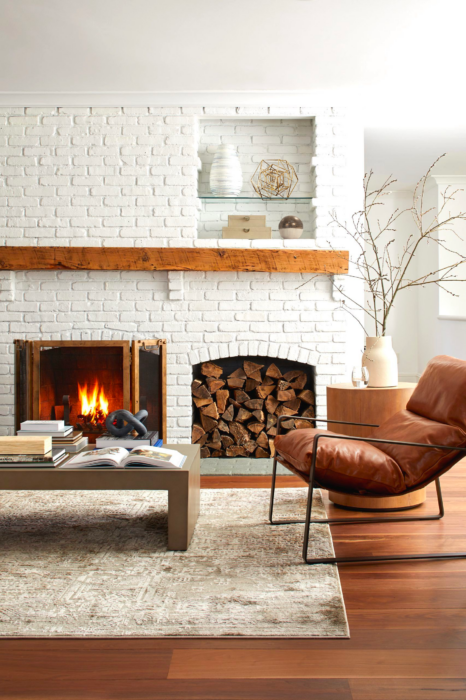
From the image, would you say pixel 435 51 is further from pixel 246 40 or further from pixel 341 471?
pixel 341 471

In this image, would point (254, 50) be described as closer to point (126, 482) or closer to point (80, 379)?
point (80, 379)

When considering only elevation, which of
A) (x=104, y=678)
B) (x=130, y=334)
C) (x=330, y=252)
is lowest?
(x=104, y=678)

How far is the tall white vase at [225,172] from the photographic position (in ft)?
13.7

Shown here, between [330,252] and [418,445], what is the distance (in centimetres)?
210

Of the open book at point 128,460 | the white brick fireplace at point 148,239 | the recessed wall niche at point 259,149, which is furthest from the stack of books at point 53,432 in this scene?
the recessed wall niche at point 259,149

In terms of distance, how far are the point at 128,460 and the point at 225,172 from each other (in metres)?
2.46

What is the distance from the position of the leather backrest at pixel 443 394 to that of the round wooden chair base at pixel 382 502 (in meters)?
→ 0.49

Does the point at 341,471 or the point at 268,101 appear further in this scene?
the point at 268,101

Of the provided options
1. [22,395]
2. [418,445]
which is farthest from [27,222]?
[418,445]

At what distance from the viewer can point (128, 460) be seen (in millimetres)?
2475

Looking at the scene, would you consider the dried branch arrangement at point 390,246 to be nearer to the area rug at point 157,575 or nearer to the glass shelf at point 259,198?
the glass shelf at point 259,198

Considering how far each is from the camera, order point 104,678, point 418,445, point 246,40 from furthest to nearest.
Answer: point 246,40 → point 418,445 → point 104,678

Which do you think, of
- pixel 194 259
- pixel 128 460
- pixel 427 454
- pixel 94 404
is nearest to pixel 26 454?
pixel 128 460

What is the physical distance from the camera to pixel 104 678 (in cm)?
156
